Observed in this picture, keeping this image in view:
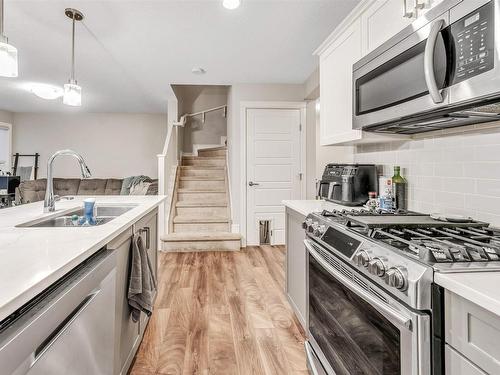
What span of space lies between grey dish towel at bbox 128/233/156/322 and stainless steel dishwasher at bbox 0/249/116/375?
Result: 284 mm

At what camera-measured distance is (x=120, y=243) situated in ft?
4.79

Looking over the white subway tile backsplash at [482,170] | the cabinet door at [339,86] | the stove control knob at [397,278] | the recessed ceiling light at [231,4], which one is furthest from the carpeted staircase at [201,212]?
the stove control knob at [397,278]

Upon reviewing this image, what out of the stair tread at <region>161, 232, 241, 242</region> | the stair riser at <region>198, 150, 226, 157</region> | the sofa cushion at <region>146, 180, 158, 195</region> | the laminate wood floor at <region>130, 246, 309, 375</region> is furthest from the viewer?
the stair riser at <region>198, 150, 226, 157</region>

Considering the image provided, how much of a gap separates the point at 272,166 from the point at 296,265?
2.48 metres

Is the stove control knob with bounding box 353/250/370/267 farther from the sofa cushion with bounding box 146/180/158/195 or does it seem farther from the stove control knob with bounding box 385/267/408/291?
the sofa cushion with bounding box 146/180/158/195

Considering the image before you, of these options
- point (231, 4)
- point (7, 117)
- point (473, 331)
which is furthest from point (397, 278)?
point (7, 117)

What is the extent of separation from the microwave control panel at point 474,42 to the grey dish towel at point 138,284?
5.39 ft

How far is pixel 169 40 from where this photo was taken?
2998 millimetres

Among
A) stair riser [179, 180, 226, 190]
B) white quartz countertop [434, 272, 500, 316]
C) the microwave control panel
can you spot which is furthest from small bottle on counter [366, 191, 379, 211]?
stair riser [179, 180, 226, 190]

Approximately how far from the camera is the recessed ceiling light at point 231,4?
7.51 ft

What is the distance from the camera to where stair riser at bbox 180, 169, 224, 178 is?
5688mm

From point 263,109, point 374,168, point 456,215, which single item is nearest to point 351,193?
point 374,168

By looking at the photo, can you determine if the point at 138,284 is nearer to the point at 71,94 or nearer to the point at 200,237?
the point at 71,94

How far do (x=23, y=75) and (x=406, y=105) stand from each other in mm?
4873
